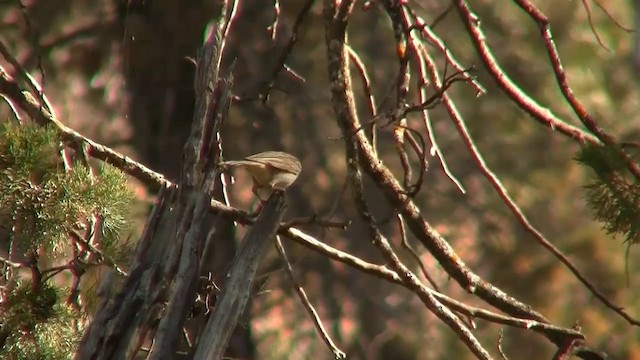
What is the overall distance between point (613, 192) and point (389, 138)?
4.49m

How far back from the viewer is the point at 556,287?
5941 millimetres

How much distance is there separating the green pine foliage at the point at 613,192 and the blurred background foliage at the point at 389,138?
104 inches

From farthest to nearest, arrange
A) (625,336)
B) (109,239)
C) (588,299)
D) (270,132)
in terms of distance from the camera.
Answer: (588,299)
(625,336)
(270,132)
(109,239)

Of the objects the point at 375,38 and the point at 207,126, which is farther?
the point at 375,38

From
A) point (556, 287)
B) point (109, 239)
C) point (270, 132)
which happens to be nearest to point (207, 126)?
point (109, 239)

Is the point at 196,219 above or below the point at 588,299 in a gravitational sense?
below

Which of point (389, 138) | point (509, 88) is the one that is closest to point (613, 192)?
point (509, 88)

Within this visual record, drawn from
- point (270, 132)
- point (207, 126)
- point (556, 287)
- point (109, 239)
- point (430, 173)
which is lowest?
point (109, 239)

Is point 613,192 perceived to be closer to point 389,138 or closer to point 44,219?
point 44,219

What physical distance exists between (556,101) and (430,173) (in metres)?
1.00

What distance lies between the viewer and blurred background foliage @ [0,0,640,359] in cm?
470

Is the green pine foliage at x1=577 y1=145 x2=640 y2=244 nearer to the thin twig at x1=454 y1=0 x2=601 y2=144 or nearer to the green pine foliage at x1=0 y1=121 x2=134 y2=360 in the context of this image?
the thin twig at x1=454 y1=0 x2=601 y2=144

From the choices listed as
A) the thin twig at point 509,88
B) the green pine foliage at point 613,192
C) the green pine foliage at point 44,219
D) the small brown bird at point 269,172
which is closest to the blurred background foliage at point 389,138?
the thin twig at point 509,88

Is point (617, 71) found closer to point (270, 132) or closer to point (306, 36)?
point (306, 36)
